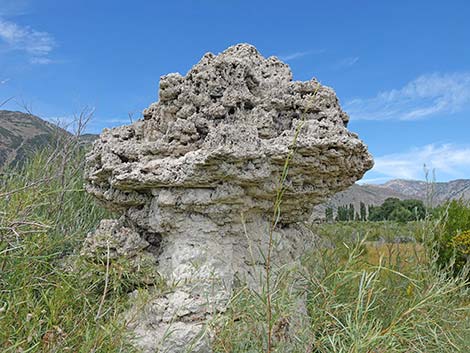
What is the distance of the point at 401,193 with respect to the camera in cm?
14038

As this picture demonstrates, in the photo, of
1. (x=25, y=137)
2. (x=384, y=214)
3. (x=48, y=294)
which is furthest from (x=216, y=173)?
(x=384, y=214)

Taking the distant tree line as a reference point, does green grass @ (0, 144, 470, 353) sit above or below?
below

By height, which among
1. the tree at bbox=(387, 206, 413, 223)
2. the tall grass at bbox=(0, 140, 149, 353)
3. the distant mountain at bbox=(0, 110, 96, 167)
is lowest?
the tall grass at bbox=(0, 140, 149, 353)

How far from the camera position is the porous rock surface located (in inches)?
127

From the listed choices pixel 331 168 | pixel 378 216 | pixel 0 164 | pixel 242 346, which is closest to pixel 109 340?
pixel 242 346

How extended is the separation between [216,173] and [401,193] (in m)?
145

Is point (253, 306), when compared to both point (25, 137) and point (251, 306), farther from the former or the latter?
point (25, 137)

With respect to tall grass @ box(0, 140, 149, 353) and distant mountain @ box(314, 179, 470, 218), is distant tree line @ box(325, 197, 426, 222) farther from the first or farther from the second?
tall grass @ box(0, 140, 149, 353)

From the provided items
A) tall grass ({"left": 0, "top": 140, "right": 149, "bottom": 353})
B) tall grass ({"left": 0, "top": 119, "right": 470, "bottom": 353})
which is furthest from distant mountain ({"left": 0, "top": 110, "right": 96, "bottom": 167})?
tall grass ({"left": 0, "top": 140, "right": 149, "bottom": 353})

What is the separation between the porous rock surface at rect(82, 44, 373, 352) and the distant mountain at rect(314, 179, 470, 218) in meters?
0.99

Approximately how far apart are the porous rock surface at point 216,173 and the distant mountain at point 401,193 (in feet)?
3.24

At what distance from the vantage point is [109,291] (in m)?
3.54

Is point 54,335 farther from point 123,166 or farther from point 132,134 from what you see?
point 132,134

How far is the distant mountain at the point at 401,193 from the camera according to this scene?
202 inches
